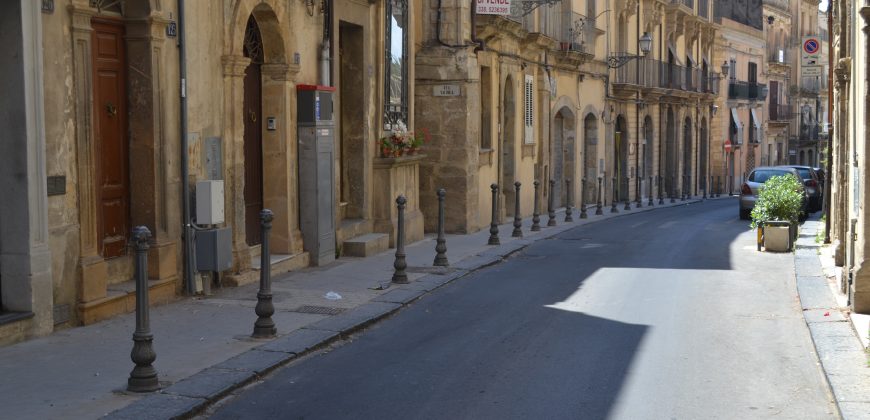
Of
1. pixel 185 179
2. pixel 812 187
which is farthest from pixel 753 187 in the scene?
pixel 185 179

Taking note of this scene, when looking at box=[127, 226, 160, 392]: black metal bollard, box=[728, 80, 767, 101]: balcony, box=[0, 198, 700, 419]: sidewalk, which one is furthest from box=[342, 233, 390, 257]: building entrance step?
box=[728, 80, 767, 101]: balcony

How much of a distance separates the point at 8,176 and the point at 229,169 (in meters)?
3.78

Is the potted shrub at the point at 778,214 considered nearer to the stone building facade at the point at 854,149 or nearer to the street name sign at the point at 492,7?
the stone building facade at the point at 854,149

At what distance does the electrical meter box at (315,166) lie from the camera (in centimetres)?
1452

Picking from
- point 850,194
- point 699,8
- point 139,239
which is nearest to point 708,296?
point 850,194

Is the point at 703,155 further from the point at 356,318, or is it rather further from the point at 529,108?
the point at 356,318

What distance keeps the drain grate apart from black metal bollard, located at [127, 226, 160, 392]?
11.8 ft

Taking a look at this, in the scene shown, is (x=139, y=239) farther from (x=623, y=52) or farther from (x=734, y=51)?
(x=734, y=51)

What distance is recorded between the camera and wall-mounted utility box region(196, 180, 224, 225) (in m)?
11.5

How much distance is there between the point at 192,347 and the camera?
880cm

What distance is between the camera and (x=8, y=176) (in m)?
8.95

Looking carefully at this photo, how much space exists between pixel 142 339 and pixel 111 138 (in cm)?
407

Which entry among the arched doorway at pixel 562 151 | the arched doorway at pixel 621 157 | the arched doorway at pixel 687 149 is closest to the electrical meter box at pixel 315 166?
the arched doorway at pixel 562 151

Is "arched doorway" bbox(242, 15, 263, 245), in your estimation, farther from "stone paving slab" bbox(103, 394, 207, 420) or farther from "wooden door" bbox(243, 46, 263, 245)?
"stone paving slab" bbox(103, 394, 207, 420)
